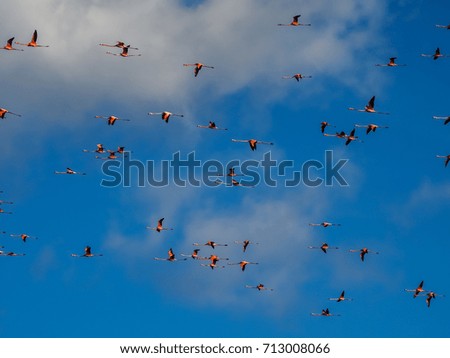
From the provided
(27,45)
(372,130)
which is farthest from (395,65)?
(27,45)

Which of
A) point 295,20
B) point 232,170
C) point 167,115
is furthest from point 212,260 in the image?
point 295,20

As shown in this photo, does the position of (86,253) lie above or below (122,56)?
below

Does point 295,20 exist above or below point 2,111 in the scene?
above

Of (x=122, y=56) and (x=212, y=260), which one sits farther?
(x=212, y=260)

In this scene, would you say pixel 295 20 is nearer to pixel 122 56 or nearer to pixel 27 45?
pixel 122 56

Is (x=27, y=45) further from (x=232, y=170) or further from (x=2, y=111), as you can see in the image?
(x=232, y=170)
